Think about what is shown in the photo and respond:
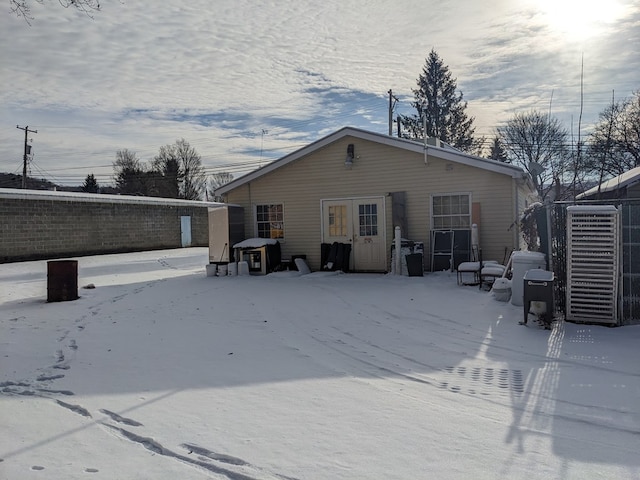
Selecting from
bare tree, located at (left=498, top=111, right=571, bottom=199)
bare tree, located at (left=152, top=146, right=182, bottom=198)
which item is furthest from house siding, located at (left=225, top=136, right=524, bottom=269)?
bare tree, located at (left=152, top=146, right=182, bottom=198)

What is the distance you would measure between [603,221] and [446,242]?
579 centimetres

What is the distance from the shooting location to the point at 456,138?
3884 centimetres

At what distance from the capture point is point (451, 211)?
41.8 feet

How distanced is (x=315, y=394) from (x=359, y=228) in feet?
31.5

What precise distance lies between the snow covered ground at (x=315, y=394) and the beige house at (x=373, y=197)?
4.24m

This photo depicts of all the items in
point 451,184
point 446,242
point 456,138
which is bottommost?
point 446,242

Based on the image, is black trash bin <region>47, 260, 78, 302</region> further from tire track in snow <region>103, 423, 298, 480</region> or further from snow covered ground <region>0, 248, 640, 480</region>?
tire track in snow <region>103, 423, 298, 480</region>

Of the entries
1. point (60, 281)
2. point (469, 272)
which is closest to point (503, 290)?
point (469, 272)

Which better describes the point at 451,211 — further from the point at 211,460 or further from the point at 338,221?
the point at 211,460

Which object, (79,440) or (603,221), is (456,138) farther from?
(79,440)

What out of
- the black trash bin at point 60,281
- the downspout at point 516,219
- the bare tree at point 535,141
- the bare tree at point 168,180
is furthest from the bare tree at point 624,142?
the bare tree at point 168,180

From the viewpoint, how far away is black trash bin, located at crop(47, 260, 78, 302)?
31.9 feet

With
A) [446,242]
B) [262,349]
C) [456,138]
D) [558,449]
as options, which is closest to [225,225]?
[446,242]

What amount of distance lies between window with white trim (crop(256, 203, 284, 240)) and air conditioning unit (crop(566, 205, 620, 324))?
909 centimetres
